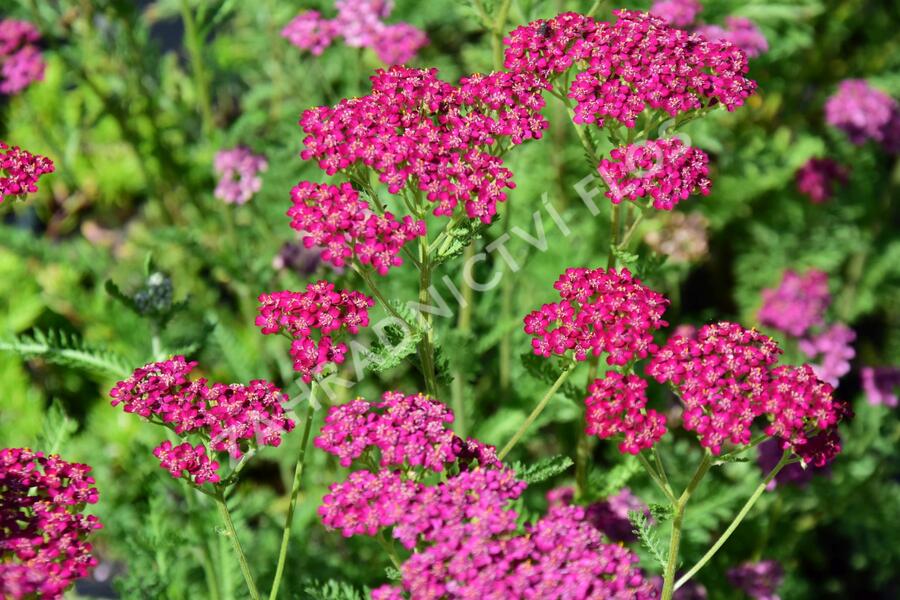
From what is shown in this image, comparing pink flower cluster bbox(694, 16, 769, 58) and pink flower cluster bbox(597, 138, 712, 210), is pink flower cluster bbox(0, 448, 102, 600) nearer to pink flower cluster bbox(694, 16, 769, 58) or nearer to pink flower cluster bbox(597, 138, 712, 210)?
pink flower cluster bbox(597, 138, 712, 210)

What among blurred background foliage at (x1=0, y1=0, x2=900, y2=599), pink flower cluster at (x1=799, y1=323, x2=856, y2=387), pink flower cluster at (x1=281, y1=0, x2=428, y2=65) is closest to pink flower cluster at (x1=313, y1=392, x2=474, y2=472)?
blurred background foliage at (x1=0, y1=0, x2=900, y2=599)

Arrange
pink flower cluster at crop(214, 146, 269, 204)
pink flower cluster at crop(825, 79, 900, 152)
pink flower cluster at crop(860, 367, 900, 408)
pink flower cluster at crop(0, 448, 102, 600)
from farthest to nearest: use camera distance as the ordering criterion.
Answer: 1. pink flower cluster at crop(825, 79, 900, 152)
2. pink flower cluster at crop(214, 146, 269, 204)
3. pink flower cluster at crop(860, 367, 900, 408)
4. pink flower cluster at crop(0, 448, 102, 600)

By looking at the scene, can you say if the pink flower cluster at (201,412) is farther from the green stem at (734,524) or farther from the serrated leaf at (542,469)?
the green stem at (734,524)

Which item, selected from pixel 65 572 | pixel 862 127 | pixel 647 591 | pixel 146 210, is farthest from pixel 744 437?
pixel 146 210

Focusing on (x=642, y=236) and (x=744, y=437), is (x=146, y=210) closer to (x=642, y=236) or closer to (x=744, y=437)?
(x=642, y=236)

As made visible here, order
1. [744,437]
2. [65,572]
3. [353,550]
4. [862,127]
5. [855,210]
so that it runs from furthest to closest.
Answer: [855,210] < [862,127] < [353,550] < [744,437] < [65,572]

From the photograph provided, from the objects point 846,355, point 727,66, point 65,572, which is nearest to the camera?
point 65,572
